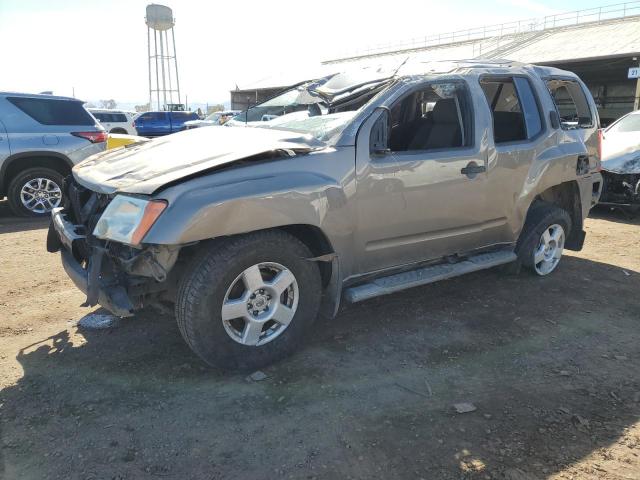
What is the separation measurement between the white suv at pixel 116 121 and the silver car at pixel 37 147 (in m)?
14.6

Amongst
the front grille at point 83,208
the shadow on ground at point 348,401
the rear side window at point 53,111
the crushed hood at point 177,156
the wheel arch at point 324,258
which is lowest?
the shadow on ground at point 348,401

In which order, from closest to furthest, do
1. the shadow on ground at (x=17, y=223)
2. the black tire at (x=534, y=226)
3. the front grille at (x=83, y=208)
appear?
the front grille at (x=83, y=208)
the black tire at (x=534, y=226)
the shadow on ground at (x=17, y=223)

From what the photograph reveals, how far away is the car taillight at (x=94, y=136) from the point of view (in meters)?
7.94

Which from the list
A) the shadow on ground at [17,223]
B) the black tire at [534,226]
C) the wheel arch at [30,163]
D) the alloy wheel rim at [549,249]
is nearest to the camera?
the black tire at [534,226]

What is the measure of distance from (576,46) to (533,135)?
28.2 m

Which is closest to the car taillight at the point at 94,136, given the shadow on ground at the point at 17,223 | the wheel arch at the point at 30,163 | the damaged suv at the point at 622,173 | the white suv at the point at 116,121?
the wheel arch at the point at 30,163

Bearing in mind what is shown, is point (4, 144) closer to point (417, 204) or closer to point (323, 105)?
point (323, 105)

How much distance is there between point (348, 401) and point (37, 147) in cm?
675

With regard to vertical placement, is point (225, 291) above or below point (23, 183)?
below

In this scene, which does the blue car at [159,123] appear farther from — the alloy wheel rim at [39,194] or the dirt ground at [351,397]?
the dirt ground at [351,397]

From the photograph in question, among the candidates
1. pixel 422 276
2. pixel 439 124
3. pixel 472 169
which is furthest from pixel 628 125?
pixel 422 276

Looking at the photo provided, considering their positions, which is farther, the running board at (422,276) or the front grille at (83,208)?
the running board at (422,276)

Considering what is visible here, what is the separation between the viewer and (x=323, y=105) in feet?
12.9

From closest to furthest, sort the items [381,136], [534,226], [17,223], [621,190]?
[381,136], [534,226], [17,223], [621,190]
